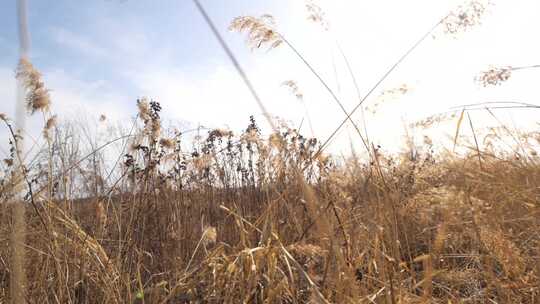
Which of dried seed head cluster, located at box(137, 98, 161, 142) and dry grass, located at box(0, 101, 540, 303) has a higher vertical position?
dried seed head cluster, located at box(137, 98, 161, 142)

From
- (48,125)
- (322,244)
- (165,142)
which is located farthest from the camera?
(165,142)

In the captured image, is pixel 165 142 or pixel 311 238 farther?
pixel 165 142

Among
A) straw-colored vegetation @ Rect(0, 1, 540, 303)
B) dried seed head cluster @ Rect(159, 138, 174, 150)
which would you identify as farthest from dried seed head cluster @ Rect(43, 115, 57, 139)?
dried seed head cluster @ Rect(159, 138, 174, 150)

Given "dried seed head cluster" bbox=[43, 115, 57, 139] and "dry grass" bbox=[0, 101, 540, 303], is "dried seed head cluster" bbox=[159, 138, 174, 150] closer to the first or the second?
"dry grass" bbox=[0, 101, 540, 303]

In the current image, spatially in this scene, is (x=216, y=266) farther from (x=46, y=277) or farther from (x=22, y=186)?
(x=22, y=186)

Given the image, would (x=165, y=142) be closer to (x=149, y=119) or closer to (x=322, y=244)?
(x=149, y=119)

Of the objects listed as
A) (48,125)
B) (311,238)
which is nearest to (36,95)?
(48,125)

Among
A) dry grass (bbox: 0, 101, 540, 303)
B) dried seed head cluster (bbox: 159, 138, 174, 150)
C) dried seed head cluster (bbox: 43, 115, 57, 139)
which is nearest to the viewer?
dry grass (bbox: 0, 101, 540, 303)

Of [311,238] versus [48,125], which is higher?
[48,125]

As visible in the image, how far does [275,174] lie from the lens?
2.41 metres

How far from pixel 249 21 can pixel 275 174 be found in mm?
977

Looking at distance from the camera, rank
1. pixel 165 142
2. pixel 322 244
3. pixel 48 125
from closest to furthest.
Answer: pixel 322 244, pixel 48 125, pixel 165 142

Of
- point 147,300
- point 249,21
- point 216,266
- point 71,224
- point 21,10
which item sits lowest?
point 147,300

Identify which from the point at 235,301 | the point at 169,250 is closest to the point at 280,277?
the point at 235,301
